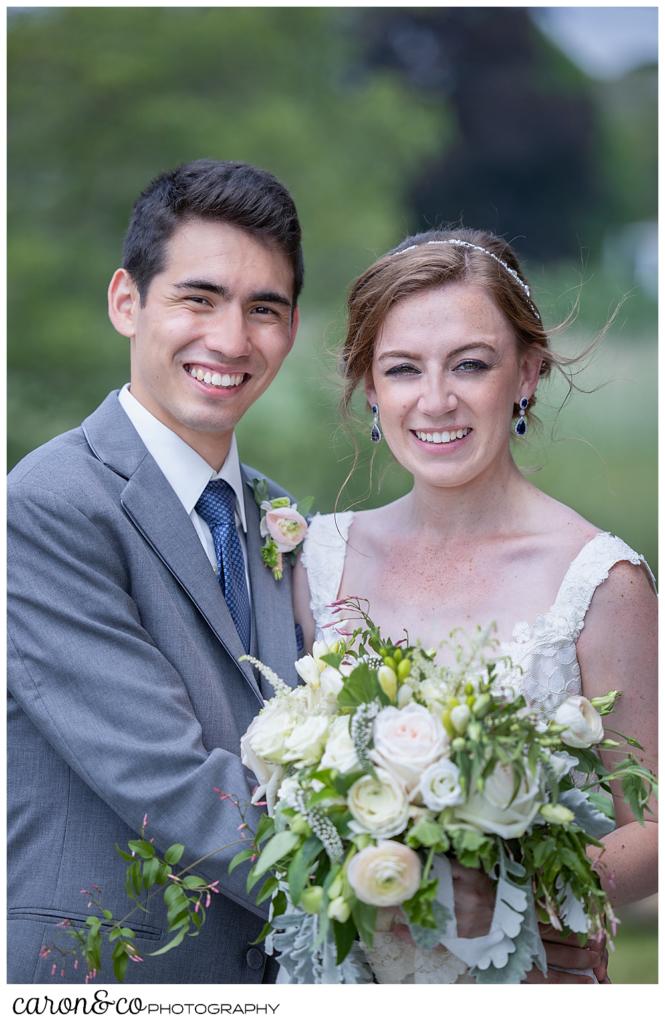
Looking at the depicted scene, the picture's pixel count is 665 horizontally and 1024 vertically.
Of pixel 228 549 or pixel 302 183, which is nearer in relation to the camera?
pixel 228 549

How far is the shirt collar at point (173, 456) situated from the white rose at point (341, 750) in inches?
38.8

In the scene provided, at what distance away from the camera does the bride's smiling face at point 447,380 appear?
10.3 feet


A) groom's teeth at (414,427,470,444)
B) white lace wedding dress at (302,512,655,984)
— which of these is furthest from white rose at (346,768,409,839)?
groom's teeth at (414,427,470,444)

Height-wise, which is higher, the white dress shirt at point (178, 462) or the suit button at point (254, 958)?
the white dress shirt at point (178, 462)

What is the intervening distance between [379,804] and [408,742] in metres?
0.14

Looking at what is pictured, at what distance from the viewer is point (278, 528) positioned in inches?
135

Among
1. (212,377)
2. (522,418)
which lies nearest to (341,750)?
(212,377)

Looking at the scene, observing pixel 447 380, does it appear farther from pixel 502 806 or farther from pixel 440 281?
pixel 502 806

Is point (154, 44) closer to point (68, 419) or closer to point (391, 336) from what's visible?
point (68, 419)

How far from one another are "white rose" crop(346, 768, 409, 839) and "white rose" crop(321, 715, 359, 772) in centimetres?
4

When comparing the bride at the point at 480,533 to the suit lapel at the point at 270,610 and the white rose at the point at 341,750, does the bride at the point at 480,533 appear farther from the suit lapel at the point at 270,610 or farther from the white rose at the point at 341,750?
the white rose at the point at 341,750

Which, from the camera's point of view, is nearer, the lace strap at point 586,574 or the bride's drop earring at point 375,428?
the lace strap at point 586,574

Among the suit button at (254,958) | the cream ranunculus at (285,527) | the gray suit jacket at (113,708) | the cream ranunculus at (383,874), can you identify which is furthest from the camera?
the cream ranunculus at (285,527)

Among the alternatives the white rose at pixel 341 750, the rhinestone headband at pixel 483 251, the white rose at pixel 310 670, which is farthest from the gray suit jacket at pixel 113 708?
the rhinestone headband at pixel 483 251
